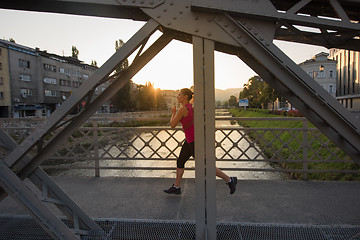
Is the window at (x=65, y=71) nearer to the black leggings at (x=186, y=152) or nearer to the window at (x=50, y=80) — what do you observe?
the window at (x=50, y=80)

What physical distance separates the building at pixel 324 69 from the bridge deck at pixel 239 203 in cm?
5686

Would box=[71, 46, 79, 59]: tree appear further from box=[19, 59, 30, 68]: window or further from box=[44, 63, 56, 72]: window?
box=[19, 59, 30, 68]: window

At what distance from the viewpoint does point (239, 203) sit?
367 centimetres

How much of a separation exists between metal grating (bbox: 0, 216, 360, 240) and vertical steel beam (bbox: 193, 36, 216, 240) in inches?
22.4

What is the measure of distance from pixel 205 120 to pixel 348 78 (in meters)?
62.1

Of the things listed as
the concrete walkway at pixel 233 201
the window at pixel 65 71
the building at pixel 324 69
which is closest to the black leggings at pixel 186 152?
the concrete walkway at pixel 233 201

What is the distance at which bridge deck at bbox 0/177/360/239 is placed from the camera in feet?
10.1

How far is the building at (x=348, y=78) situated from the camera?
45.6 metres

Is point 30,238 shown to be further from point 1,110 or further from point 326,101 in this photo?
point 1,110

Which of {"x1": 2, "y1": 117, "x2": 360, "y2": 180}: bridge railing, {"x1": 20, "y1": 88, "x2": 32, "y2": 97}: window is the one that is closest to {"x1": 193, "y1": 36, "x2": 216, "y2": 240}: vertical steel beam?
{"x1": 2, "y1": 117, "x2": 360, "y2": 180}: bridge railing

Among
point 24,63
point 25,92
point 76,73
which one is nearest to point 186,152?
point 25,92

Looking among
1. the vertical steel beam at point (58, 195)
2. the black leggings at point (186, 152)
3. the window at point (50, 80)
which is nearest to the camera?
the vertical steel beam at point (58, 195)

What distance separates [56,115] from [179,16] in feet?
4.96

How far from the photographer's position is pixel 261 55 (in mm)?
2088
